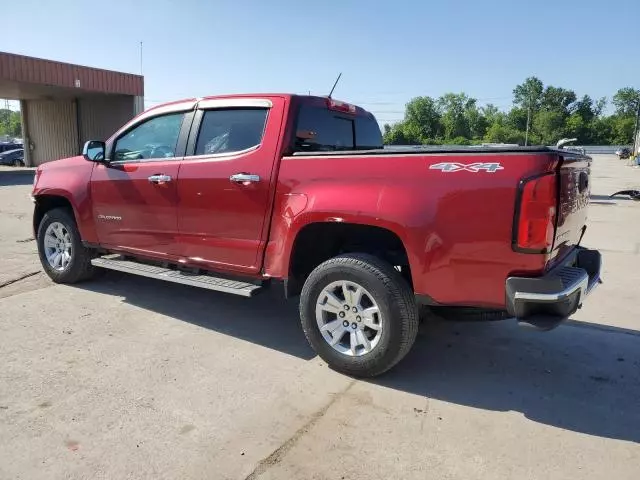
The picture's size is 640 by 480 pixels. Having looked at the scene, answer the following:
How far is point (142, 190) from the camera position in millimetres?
4746

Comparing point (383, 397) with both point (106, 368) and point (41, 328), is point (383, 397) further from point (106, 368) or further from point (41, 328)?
point (41, 328)

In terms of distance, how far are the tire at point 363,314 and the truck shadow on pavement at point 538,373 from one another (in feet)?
0.82

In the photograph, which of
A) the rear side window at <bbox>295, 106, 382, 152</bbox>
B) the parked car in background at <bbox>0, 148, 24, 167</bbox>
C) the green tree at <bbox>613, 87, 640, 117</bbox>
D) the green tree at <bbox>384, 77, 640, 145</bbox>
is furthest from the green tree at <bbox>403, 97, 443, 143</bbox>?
the rear side window at <bbox>295, 106, 382, 152</bbox>

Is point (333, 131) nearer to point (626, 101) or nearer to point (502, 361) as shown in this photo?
point (502, 361)

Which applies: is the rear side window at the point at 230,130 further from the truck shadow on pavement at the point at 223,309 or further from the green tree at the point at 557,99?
the green tree at the point at 557,99

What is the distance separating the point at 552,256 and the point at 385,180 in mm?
1118

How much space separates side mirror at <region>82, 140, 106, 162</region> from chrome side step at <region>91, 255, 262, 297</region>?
105 centimetres

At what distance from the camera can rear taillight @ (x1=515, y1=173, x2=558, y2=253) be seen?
111 inches

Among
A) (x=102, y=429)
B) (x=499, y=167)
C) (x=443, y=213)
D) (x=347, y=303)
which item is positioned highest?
(x=499, y=167)

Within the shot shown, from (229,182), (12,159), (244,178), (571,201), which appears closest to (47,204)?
(229,182)

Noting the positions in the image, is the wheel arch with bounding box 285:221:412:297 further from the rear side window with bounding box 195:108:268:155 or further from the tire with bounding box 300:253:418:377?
the rear side window with bounding box 195:108:268:155

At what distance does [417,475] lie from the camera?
8.25 feet

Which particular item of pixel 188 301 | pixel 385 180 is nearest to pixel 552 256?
pixel 385 180

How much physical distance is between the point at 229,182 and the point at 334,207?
104 centimetres
